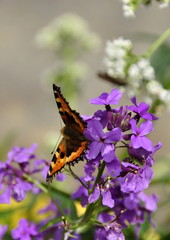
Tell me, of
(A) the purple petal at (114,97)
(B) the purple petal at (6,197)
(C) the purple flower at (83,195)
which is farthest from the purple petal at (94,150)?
(B) the purple petal at (6,197)

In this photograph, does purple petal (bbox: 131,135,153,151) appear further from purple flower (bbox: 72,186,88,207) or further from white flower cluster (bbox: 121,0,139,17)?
white flower cluster (bbox: 121,0,139,17)

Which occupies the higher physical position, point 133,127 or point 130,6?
point 130,6

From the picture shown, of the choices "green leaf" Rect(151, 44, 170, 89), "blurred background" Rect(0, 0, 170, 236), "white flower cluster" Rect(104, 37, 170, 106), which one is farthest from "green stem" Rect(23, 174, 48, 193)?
"blurred background" Rect(0, 0, 170, 236)

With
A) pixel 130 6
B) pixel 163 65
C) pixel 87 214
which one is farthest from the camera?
pixel 163 65

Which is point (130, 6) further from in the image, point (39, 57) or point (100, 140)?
point (39, 57)

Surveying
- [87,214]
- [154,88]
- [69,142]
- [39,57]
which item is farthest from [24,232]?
[39,57]

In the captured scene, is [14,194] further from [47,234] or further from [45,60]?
[45,60]

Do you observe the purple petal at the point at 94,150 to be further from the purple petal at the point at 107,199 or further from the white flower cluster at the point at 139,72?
the white flower cluster at the point at 139,72
